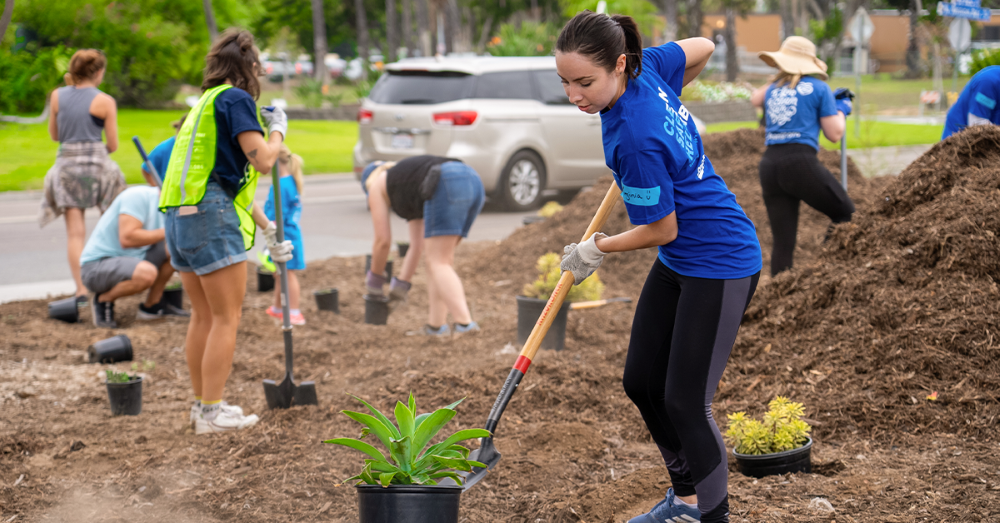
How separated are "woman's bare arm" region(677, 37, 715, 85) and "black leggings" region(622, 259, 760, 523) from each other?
87 cm

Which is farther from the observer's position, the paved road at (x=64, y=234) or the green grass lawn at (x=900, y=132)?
the green grass lawn at (x=900, y=132)

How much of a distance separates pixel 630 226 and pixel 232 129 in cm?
497

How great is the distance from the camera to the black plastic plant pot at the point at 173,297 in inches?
261

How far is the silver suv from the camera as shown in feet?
36.4

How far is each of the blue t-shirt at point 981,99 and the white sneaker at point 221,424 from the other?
177 inches

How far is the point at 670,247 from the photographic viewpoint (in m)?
2.61

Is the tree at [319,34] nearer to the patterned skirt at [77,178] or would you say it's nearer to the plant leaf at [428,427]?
the patterned skirt at [77,178]

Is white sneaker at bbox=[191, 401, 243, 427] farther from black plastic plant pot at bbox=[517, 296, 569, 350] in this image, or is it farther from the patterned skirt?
the patterned skirt

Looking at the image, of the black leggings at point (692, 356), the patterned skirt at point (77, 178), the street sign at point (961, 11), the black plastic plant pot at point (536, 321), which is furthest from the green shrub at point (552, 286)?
the street sign at point (961, 11)

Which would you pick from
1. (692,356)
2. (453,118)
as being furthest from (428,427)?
(453,118)

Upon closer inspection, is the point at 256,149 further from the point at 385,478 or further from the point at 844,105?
the point at 844,105

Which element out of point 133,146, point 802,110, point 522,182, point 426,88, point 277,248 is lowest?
point 133,146

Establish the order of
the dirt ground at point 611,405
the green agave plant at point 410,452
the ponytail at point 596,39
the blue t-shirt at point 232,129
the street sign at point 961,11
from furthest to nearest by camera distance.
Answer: the street sign at point 961,11 < the blue t-shirt at point 232,129 < the dirt ground at point 611,405 < the green agave plant at point 410,452 < the ponytail at point 596,39

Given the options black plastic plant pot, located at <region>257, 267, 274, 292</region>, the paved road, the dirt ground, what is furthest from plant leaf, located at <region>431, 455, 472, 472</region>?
the paved road
